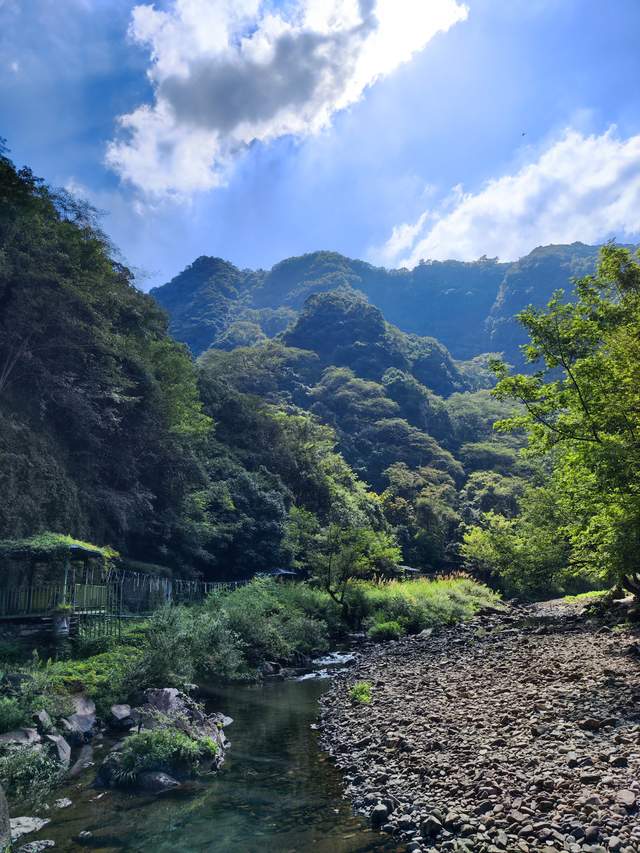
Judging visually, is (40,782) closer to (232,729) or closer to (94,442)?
(232,729)

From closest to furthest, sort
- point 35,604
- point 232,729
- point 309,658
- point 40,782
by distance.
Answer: point 40,782, point 232,729, point 35,604, point 309,658

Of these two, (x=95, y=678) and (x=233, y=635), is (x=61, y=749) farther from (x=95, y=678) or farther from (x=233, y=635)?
(x=233, y=635)

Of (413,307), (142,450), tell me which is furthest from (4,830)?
(413,307)

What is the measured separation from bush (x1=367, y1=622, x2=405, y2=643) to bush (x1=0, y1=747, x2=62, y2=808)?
1904cm

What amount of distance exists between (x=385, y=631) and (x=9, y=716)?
19625mm

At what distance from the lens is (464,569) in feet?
171

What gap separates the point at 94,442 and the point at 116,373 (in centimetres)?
379

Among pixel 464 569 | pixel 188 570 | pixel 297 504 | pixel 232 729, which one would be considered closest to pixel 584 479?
pixel 232 729

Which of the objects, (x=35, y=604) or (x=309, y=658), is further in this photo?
(x=309, y=658)

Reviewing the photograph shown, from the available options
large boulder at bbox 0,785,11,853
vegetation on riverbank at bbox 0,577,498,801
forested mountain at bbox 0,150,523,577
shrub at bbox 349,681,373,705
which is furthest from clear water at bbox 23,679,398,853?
forested mountain at bbox 0,150,523,577

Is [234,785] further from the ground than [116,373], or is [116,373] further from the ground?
[116,373]

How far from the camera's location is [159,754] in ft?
30.9

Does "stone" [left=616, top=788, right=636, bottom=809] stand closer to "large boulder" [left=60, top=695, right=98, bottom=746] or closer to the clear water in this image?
the clear water

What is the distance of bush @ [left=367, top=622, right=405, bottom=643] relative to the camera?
26.7m
